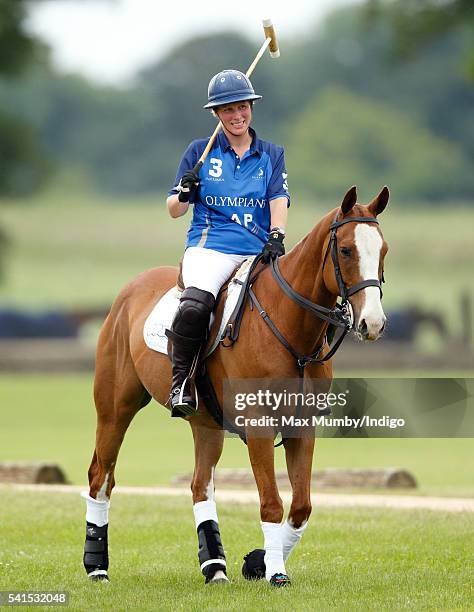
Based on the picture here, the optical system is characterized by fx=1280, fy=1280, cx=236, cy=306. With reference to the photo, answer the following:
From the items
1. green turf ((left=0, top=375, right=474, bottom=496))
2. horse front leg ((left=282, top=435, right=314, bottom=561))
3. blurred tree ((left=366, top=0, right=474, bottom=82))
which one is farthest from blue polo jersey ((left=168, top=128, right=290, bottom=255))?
blurred tree ((left=366, top=0, right=474, bottom=82))

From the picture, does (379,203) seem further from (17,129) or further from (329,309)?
(17,129)

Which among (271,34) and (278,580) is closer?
(278,580)

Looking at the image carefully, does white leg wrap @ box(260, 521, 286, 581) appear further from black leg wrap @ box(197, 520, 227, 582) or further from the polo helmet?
the polo helmet

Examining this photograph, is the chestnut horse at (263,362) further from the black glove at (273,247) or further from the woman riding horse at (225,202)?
the woman riding horse at (225,202)

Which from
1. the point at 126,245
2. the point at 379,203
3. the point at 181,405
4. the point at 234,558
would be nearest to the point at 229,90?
the point at 379,203

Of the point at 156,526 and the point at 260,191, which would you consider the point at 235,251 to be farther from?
the point at 156,526

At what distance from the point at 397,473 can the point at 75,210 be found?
58.5m

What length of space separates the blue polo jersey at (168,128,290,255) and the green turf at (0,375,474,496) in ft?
17.9

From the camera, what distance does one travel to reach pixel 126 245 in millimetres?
66938

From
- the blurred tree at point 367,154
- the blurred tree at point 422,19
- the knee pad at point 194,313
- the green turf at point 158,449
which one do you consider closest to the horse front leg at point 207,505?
the knee pad at point 194,313

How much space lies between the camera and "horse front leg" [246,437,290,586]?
23.5 feet

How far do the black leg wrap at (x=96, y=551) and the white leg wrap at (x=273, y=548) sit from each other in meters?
1.28

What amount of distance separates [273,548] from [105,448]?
163 centimetres

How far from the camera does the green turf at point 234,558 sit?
7098mm
